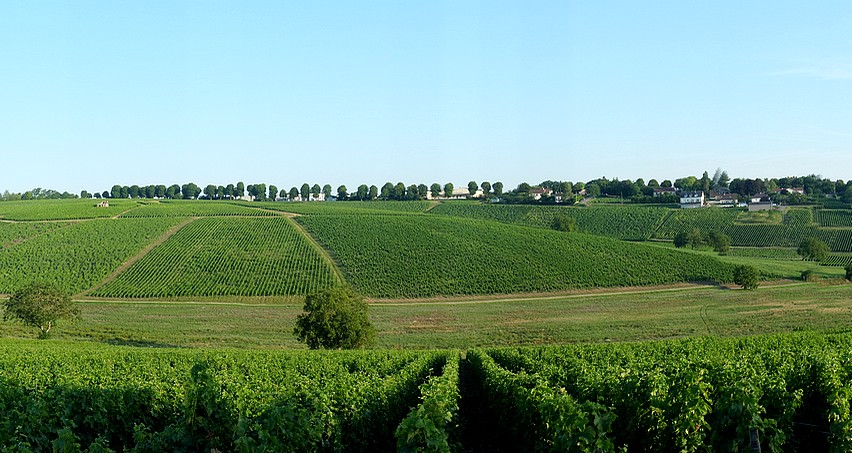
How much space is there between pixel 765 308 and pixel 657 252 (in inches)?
1188

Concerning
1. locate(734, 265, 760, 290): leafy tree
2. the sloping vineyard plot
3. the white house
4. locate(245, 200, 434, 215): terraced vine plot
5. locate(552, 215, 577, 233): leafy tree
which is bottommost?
locate(734, 265, 760, 290): leafy tree

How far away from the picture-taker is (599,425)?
32.8 feet

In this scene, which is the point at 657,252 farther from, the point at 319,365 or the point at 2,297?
the point at 2,297

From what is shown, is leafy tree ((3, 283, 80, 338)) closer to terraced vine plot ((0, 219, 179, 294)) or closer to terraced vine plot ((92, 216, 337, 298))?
terraced vine plot ((92, 216, 337, 298))

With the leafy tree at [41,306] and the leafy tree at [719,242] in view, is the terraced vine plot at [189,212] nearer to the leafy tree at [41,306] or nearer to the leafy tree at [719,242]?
the leafy tree at [41,306]

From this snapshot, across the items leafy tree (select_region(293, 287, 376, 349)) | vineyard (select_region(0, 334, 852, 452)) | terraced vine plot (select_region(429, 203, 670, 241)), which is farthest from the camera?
terraced vine plot (select_region(429, 203, 670, 241))

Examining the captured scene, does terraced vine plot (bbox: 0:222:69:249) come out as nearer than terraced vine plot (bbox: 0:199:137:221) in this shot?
Yes

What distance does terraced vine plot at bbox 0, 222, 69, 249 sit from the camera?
97.8m

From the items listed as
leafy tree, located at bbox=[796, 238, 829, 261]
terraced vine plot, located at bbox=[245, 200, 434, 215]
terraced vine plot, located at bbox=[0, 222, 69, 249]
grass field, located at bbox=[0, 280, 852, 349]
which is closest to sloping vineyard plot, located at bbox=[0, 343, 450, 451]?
grass field, located at bbox=[0, 280, 852, 349]

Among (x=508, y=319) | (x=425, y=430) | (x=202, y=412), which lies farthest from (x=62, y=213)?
(x=425, y=430)

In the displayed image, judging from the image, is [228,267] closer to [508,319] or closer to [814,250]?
[508,319]

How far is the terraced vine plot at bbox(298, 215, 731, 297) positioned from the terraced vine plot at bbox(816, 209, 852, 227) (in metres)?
51.0

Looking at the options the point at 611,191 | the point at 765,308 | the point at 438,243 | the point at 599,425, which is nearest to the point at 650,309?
the point at 765,308

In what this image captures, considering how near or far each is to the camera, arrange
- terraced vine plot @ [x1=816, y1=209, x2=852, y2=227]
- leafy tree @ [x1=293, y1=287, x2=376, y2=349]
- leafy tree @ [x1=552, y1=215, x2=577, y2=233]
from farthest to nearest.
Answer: leafy tree @ [x1=552, y1=215, x2=577, y2=233] < terraced vine plot @ [x1=816, y1=209, x2=852, y2=227] < leafy tree @ [x1=293, y1=287, x2=376, y2=349]
